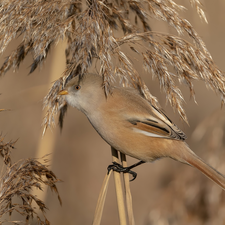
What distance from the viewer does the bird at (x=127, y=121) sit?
179cm

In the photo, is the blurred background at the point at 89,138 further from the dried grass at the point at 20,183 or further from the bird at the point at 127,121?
the dried grass at the point at 20,183

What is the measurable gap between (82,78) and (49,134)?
1.70ft

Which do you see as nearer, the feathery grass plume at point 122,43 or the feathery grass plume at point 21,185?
the feathery grass plume at point 21,185

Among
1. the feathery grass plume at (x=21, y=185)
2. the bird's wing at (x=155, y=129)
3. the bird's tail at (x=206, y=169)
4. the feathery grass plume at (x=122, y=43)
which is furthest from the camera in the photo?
the bird's wing at (x=155, y=129)

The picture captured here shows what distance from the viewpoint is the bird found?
5.86 feet

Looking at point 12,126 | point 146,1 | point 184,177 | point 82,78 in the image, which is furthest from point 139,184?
point 146,1

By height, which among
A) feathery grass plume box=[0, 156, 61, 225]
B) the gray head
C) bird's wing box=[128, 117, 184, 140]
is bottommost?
feathery grass plume box=[0, 156, 61, 225]

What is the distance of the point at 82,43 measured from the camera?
143cm

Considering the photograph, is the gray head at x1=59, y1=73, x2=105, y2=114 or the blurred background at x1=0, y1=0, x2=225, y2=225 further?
the blurred background at x1=0, y1=0, x2=225, y2=225

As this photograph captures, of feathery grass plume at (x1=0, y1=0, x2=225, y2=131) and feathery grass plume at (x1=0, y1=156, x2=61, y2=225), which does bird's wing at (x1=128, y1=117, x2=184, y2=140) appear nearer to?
feathery grass plume at (x1=0, y1=0, x2=225, y2=131)

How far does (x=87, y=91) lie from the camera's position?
1.86m

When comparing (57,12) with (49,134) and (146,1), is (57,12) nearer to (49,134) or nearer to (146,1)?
(146,1)

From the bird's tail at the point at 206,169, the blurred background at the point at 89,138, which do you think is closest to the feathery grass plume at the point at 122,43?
the bird's tail at the point at 206,169

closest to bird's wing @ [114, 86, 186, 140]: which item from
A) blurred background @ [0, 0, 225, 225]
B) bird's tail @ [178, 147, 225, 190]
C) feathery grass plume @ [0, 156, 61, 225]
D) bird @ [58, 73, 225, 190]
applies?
bird @ [58, 73, 225, 190]
